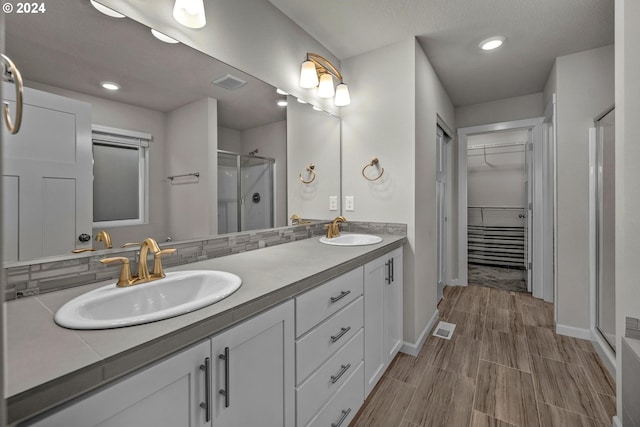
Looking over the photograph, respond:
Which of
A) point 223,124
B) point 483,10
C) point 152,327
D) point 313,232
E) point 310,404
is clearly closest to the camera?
point 152,327

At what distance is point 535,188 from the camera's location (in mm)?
3234

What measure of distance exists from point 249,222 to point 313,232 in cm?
63

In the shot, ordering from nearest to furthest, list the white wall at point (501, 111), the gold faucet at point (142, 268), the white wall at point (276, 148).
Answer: the gold faucet at point (142, 268)
the white wall at point (276, 148)
the white wall at point (501, 111)

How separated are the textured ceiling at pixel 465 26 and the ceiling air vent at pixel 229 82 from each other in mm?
606

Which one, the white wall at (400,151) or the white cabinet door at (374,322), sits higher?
the white wall at (400,151)

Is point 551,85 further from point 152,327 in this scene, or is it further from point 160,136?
point 152,327

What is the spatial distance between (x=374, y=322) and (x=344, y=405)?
468 mm

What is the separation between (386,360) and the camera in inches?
75.0

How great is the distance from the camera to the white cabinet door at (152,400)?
1.84 ft

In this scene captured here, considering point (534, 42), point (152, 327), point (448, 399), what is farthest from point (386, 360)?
point (534, 42)

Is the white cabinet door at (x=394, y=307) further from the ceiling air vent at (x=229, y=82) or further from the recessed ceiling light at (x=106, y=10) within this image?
the recessed ceiling light at (x=106, y=10)

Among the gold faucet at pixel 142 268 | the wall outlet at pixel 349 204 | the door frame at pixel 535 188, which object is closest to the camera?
the gold faucet at pixel 142 268

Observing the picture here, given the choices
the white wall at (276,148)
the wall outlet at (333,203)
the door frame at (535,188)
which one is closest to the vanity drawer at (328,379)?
the white wall at (276,148)

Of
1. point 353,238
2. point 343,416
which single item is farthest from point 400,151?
point 343,416
